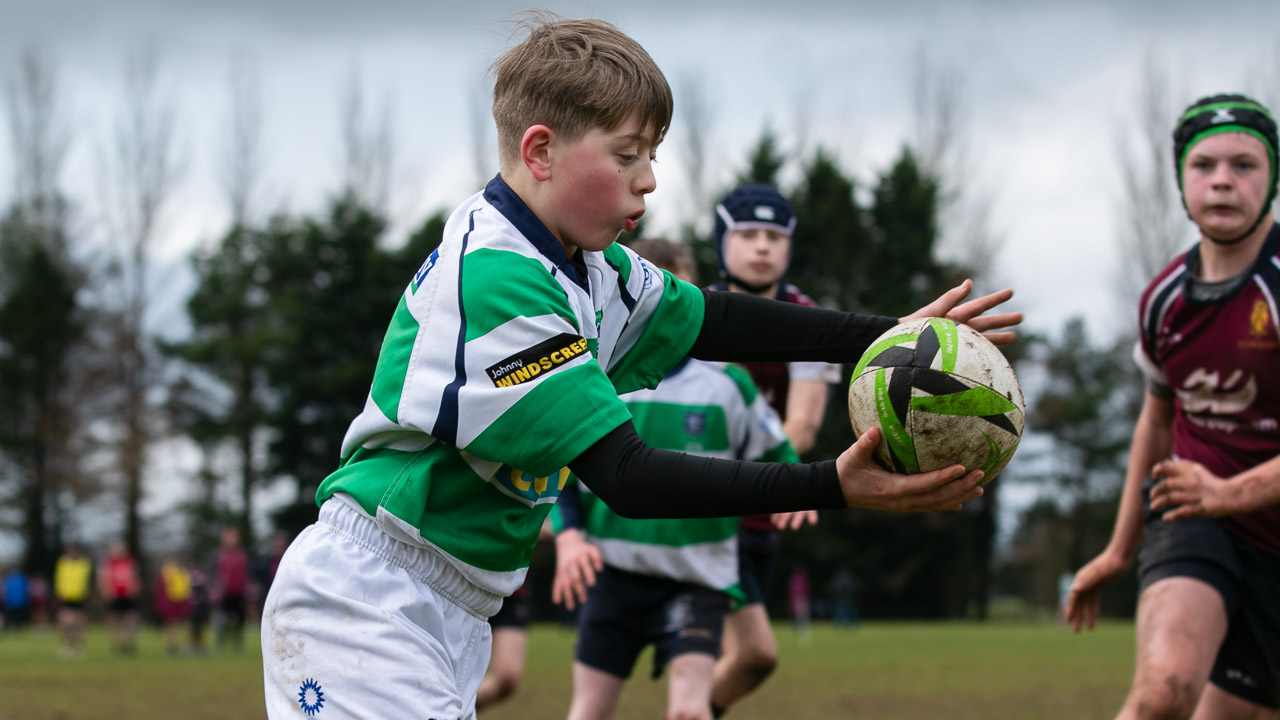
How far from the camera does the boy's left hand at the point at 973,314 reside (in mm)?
3279

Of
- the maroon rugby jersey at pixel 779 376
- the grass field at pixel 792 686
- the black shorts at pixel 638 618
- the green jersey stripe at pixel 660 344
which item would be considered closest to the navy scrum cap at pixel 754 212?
the maroon rugby jersey at pixel 779 376

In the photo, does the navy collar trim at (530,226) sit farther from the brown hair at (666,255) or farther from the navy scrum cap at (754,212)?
the navy scrum cap at (754,212)

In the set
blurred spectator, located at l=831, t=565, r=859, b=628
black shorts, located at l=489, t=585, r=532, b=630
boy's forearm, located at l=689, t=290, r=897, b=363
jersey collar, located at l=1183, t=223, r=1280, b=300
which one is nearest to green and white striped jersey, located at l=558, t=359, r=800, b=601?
jersey collar, located at l=1183, t=223, r=1280, b=300

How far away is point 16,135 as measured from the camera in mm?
47312

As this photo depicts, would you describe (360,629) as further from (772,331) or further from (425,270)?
(772,331)

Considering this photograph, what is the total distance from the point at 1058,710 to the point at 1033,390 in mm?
46124

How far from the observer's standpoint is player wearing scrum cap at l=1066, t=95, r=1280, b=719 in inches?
178

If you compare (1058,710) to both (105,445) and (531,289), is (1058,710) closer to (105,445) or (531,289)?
(531,289)

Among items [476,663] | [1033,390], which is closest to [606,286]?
[476,663]

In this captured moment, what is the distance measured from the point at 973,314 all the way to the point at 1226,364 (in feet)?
6.25

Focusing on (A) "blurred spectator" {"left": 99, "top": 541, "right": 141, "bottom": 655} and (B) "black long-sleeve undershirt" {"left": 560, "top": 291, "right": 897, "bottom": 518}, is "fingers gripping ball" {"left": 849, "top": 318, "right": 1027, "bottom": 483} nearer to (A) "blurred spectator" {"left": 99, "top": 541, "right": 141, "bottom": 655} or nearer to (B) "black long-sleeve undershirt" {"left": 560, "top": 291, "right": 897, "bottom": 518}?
(B) "black long-sleeve undershirt" {"left": 560, "top": 291, "right": 897, "bottom": 518}

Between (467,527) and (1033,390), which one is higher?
(467,527)

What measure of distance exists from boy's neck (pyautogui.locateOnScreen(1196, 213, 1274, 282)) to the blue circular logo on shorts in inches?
141

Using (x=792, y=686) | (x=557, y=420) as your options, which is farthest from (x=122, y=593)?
(x=557, y=420)
